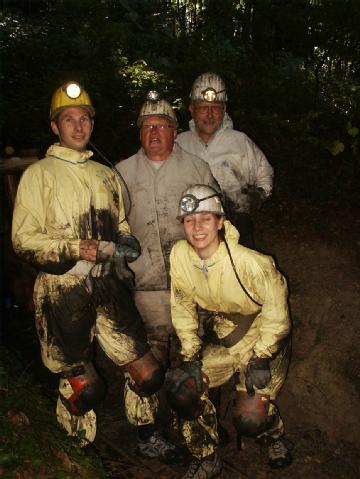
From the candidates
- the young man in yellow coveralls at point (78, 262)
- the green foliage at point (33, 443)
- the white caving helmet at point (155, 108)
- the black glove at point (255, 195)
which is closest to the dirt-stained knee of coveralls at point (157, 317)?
the young man in yellow coveralls at point (78, 262)

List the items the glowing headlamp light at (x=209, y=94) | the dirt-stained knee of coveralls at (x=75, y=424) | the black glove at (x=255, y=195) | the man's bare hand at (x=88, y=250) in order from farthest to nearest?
1. the black glove at (x=255, y=195)
2. the glowing headlamp light at (x=209, y=94)
3. the dirt-stained knee of coveralls at (x=75, y=424)
4. the man's bare hand at (x=88, y=250)

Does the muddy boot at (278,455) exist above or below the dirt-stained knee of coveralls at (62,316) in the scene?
below

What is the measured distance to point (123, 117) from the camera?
8148 millimetres

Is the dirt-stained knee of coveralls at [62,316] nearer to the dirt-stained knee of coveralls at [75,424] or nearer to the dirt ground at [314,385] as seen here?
the dirt-stained knee of coveralls at [75,424]

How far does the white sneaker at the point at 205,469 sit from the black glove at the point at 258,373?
2.60 feet

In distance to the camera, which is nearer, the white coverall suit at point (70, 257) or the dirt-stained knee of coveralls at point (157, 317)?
the white coverall suit at point (70, 257)

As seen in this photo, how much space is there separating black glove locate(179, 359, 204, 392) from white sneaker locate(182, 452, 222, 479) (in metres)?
0.63

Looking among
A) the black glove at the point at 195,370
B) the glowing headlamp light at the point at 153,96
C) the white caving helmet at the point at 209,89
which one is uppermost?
the white caving helmet at the point at 209,89

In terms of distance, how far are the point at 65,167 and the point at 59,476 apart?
6.93 feet

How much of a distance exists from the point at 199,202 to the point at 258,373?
52.0 inches

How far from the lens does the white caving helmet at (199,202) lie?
3348 millimetres

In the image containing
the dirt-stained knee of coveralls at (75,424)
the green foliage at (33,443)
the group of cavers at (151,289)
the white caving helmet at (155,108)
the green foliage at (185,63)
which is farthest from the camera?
the green foliage at (185,63)

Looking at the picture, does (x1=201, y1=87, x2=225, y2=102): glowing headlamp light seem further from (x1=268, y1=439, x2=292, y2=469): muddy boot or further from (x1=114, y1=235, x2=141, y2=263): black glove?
(x1=268, y1=439, x2=292, y2=469): muddy boot

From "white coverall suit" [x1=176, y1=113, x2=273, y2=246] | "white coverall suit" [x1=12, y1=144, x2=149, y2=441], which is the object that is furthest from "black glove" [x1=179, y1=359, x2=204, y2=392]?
"white coverall suit" [x1=176, y1=113, x2=273, y2=246]
